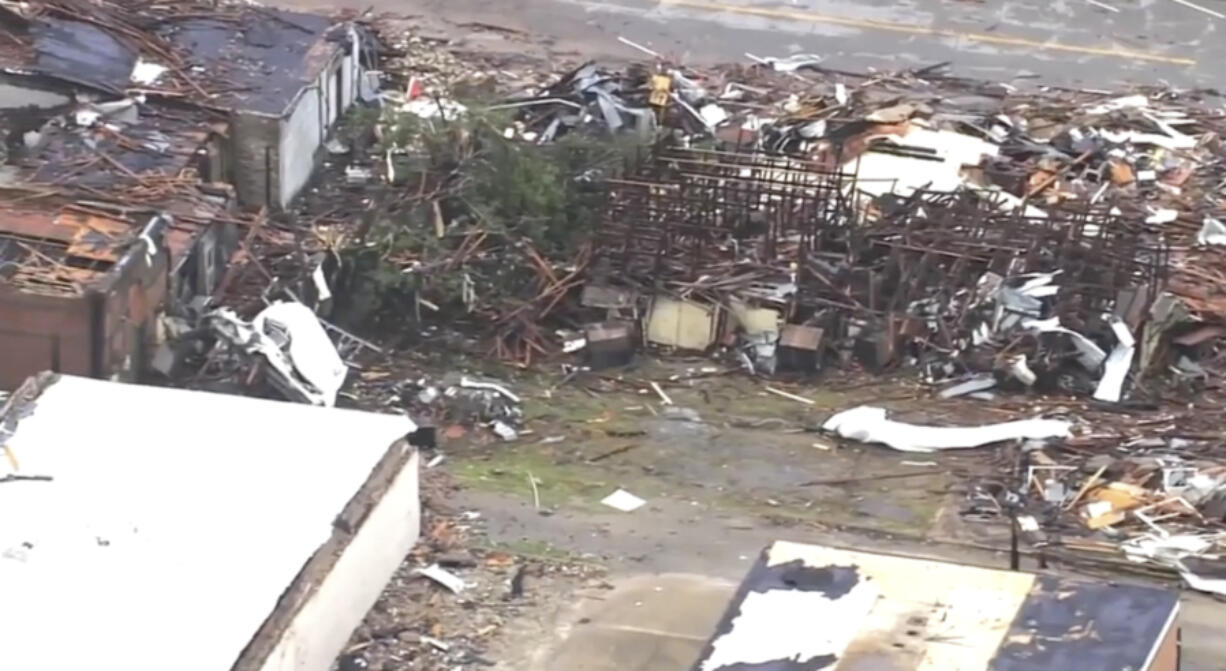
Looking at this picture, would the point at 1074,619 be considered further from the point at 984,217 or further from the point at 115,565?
the point at 984,217

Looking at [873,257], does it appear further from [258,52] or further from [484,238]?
[258,52]

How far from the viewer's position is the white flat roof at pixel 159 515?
11.4 m

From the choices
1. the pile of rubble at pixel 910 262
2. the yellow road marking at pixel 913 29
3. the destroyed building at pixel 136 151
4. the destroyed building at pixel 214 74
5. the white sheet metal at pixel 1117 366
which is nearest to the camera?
the destroyed building at pixel 136 151

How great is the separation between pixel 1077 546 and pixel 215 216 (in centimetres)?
757

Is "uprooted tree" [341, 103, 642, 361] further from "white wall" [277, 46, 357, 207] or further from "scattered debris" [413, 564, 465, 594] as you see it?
"scattered debris" [413, 564, 465, 594]

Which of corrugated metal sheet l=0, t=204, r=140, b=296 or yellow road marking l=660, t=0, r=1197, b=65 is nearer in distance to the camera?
corrugated metal sheet l=0, t=204, r=140, b=296

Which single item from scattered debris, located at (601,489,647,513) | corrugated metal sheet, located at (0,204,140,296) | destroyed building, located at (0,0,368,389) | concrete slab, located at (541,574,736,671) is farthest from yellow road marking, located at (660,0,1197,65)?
concrete slab, located at (541,574,736,671)

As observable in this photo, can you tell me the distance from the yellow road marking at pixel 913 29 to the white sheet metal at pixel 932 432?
9937 millimetres

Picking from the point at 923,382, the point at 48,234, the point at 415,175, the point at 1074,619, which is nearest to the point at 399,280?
the point at 415,175

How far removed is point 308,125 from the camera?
20.4m

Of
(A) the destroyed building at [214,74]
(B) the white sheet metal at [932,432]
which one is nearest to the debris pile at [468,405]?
(B) the white sheet metal at [932,432]

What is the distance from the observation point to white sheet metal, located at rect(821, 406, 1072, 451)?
53.1ft

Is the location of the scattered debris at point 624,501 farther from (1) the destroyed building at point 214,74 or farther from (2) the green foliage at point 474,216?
(1) the destroyed building at point 214,74

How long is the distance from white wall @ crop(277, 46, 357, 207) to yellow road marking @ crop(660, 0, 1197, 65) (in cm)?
589
